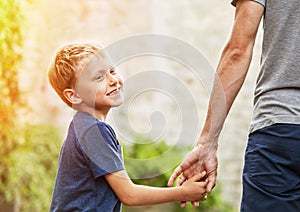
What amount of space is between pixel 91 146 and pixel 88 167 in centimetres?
6

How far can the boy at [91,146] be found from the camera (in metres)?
1.94

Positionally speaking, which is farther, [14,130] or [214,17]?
[214,17]

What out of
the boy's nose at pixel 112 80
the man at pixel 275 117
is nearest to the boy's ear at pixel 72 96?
the boy's nose at pixel 112 80

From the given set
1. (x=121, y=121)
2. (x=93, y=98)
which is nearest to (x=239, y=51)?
(x=93, y=98)

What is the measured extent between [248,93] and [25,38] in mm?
1795

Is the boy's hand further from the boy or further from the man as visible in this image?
the man

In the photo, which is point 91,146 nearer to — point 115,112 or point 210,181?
point 210,181

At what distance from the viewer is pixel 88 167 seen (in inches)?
77.1

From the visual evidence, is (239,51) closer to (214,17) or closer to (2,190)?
(2,190)

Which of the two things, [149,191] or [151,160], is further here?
[151,160]

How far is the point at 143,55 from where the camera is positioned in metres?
5.66

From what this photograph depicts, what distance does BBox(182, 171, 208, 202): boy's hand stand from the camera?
2102mm

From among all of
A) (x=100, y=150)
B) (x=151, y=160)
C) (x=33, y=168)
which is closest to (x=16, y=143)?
(x=33, y=168)

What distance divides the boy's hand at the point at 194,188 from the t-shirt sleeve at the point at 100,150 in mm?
256
